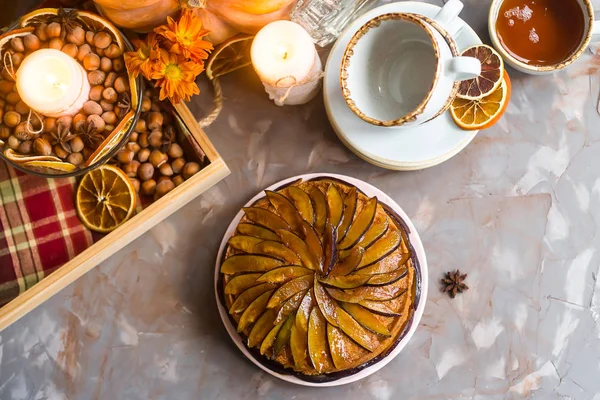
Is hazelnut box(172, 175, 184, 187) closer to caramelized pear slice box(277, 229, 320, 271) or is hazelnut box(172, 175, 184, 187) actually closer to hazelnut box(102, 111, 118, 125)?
hazelnut box(102, 111, 118, 125)

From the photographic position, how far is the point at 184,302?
109 cm

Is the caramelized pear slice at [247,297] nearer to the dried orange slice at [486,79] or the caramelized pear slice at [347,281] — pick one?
the caramelized pear slice at [347,281]

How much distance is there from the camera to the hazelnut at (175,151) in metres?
1.03

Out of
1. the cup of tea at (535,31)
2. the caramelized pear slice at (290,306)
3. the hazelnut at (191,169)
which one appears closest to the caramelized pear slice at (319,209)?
the caramelized pear slice at (290,306)

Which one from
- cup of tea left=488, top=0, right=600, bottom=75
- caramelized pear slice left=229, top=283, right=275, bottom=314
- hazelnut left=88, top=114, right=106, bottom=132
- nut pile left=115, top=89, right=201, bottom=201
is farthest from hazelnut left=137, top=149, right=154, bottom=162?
cup of tea left=488, top=0, right=600, bottom=75

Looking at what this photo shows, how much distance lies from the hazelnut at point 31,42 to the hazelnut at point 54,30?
0.03 metres

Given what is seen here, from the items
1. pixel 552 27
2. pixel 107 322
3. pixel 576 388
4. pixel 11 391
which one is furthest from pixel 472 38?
pixel 11 391

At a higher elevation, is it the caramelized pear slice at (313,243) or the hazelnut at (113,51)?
the hazelnut at (113,51)

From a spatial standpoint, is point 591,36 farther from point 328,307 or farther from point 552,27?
point 328,307

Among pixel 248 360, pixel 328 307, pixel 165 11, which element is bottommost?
pixel 248 360

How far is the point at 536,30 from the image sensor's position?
1.04 metres

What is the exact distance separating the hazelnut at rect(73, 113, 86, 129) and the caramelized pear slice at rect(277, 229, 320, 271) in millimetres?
384

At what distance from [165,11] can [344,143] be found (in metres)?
0.39

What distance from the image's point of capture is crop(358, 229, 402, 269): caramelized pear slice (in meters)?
0.86
